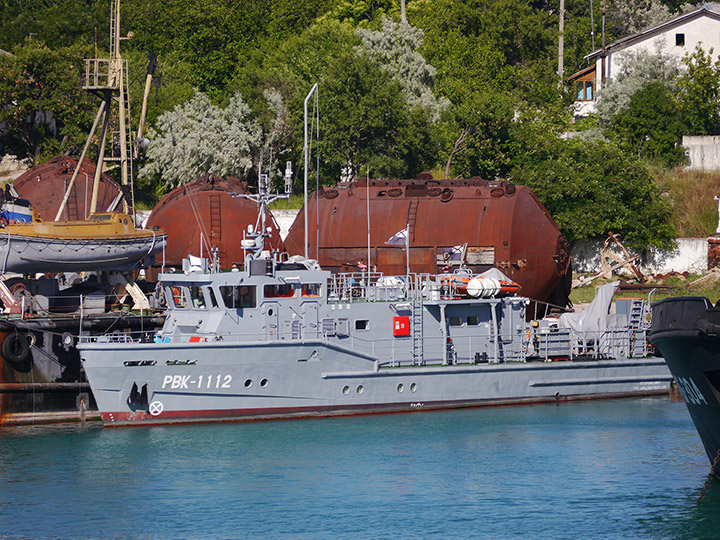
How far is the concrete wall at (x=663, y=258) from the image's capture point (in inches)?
1938

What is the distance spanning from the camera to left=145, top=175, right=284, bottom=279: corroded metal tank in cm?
3906

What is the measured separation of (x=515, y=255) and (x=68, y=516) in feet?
63.5

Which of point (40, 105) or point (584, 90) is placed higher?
point (584, 90)

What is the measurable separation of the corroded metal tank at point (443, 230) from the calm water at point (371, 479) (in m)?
7.20

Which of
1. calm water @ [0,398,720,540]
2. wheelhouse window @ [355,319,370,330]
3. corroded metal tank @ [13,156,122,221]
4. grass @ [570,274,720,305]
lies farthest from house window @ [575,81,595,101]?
calm water @ [0,398,720,540]

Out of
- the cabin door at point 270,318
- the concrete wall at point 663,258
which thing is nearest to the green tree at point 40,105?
the concrete wall at point 663,258

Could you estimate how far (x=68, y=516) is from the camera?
21547 millimetres

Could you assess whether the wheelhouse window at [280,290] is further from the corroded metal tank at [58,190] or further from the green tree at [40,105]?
the green tree at [40,105]

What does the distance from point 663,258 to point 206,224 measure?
899 inches

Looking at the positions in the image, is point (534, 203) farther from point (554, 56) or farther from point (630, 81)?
point (554, 56)

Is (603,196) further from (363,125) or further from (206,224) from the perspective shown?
(206,224)

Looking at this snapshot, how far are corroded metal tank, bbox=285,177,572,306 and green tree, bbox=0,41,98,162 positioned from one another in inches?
898

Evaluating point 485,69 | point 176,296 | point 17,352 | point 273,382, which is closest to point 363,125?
point 485,69

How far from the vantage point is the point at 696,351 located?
2144cm
